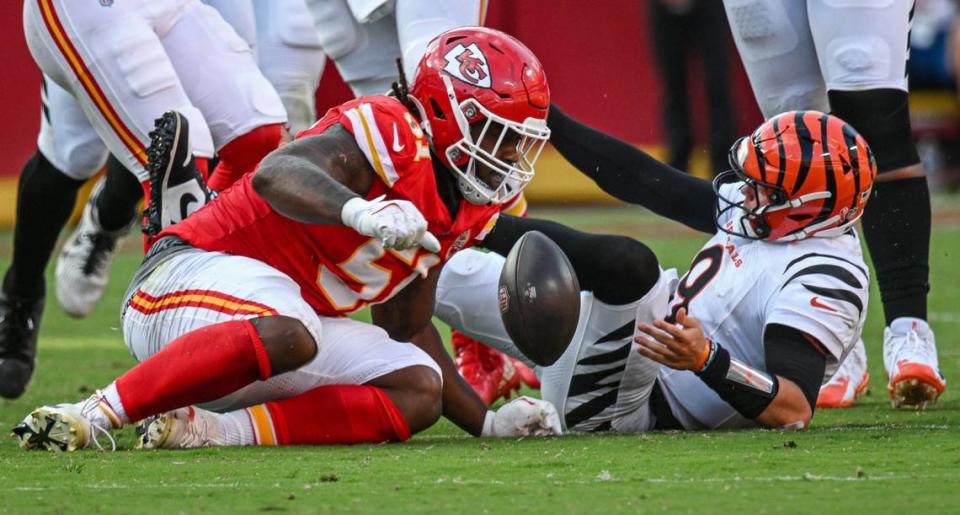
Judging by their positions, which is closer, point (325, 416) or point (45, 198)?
point (325, 416)

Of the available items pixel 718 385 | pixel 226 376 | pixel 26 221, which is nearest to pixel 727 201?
pixel 718 385

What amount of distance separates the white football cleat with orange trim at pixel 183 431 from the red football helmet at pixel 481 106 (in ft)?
2.51

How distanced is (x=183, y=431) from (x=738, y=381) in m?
1.24

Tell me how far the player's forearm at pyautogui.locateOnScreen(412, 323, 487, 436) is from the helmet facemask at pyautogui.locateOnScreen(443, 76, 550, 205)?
520 mm

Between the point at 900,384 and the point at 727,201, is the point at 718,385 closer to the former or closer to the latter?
the point at 727,201

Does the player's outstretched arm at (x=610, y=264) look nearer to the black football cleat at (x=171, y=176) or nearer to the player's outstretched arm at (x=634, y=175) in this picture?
the player's outstretched arm at (x=634, y=175)

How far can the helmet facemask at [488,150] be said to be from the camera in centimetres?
354

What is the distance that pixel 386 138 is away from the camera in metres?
3.46

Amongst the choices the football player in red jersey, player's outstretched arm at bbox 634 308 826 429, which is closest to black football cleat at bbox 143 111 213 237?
the football player in red jersey

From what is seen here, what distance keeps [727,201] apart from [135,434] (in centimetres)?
155

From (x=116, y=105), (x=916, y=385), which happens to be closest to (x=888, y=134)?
(x=916, y=385)

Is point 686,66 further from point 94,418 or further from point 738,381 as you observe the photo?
point 94,418

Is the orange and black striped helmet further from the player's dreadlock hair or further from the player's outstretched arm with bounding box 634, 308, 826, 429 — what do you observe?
the player's dreadlock hair

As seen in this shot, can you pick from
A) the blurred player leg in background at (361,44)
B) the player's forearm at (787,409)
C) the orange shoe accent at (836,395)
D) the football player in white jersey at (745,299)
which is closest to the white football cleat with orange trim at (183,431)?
the football player in white jersey at (745,299)
